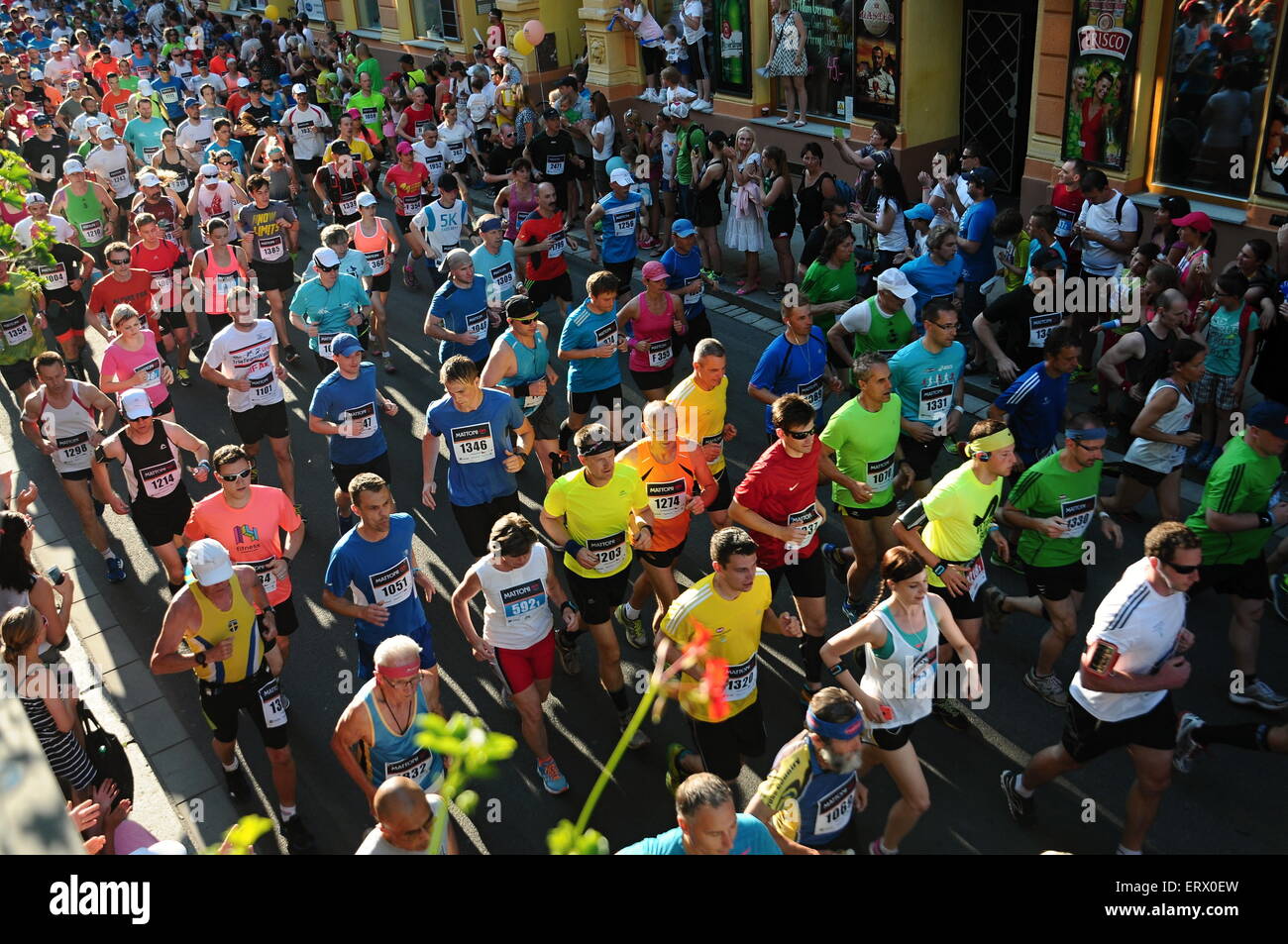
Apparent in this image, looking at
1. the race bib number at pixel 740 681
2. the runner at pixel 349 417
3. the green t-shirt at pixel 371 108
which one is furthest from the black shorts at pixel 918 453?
the green t-shirt at pixel 371 108

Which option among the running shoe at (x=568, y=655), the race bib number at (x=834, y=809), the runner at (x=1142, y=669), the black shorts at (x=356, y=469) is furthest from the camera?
the black shorts at (x=356, y=469)

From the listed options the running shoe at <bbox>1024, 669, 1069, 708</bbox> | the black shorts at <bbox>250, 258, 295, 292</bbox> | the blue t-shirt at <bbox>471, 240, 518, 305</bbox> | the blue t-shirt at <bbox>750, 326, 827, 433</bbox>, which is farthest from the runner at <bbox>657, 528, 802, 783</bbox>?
the black shorts at <bbox>250, 258, 295, 292</bbox>

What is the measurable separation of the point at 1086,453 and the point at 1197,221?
4139 mm

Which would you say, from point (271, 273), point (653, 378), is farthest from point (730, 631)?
point (271, 273)

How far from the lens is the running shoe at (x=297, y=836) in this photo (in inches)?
234

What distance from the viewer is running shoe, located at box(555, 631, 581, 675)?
7.04 meters

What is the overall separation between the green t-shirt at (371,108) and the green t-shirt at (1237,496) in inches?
622

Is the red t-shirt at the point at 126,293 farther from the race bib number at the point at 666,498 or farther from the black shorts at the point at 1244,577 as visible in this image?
the black shorts at the point at 1244,577

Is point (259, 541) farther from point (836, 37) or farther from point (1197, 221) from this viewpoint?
point (836, 37)

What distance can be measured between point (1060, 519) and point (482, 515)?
346 cm

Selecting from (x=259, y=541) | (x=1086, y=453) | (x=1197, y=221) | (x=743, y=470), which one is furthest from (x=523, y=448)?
(x=1197, y=221)

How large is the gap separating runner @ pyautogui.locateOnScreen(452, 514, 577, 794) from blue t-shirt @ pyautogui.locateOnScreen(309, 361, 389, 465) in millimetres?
2440

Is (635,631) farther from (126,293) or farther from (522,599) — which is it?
(126,293)

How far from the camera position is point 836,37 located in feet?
53.5
